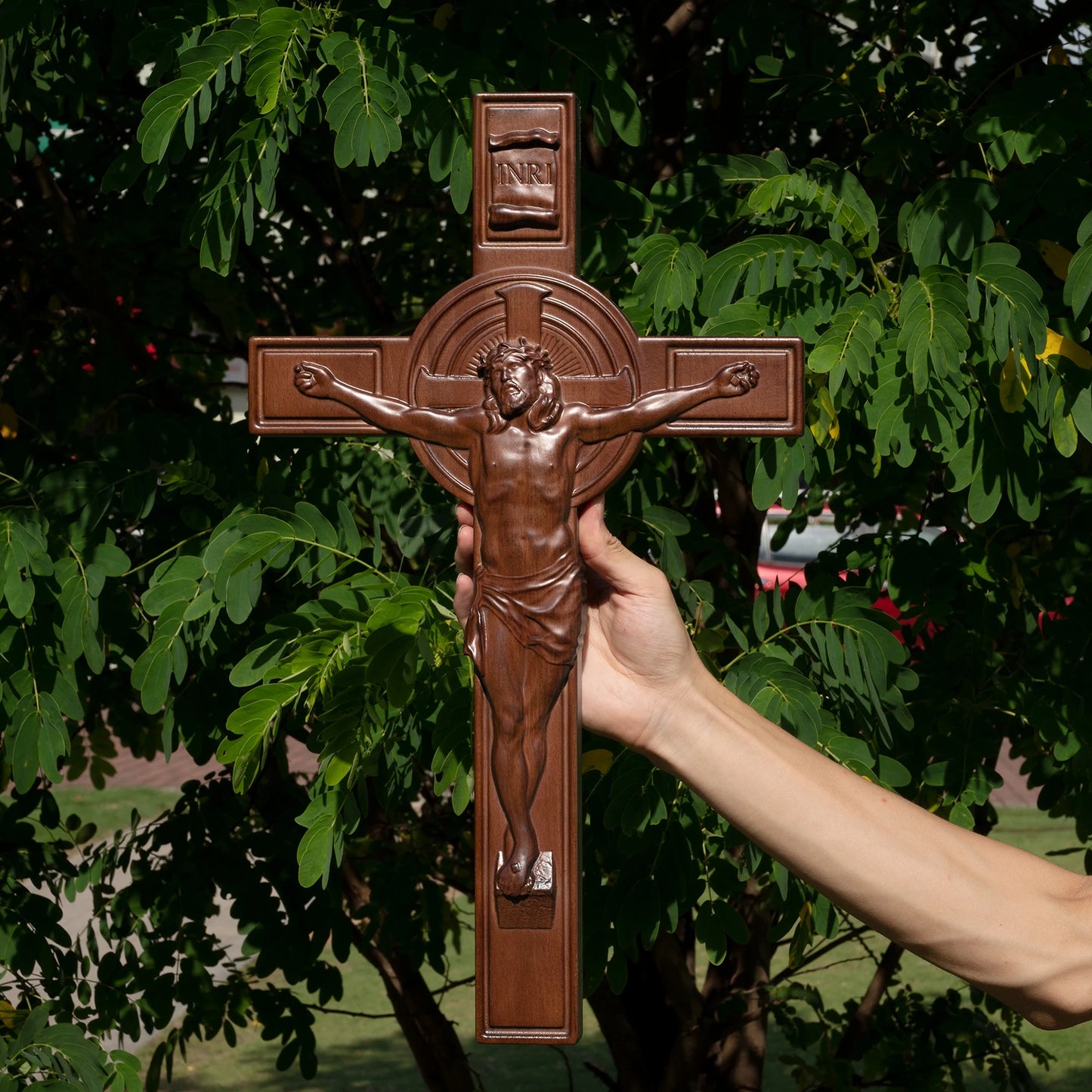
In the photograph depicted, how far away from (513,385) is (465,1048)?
6148 mm

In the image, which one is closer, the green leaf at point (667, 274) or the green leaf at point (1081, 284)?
the green leaf at point (1081, 284)

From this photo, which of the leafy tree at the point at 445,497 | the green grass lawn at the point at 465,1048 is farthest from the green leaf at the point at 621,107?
the green grass lawn at the point at 465,1048

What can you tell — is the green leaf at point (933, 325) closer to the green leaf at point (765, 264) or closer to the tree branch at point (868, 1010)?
the green leaf at point (765, 264)

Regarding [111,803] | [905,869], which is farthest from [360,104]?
[111,803]

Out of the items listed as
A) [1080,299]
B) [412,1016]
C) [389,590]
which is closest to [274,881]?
[412,1016]

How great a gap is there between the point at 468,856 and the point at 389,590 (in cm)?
152

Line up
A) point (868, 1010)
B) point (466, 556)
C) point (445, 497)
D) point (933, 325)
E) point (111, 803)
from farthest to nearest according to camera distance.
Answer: point (111, 803) < point (868, 1010) < point (445, 497) < point (933, 325) < point (466, 556)

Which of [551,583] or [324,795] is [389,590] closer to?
[324,795]

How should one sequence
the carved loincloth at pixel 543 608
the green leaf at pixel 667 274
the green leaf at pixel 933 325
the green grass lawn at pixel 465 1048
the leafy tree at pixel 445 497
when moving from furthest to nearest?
the green grass lawn at pixel 465 1048, the green leaf at pixel 667 274, the leafy tree at pixel 445 497, the green leaf at pixel 933 325, the carved loincloth at pixel 543 608

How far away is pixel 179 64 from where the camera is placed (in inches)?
92.9

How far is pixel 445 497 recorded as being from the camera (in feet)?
9.45

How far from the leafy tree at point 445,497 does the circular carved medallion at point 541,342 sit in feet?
1.77

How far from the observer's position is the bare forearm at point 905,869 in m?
1.71

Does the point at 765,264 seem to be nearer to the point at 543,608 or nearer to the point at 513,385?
the point at 513,385
